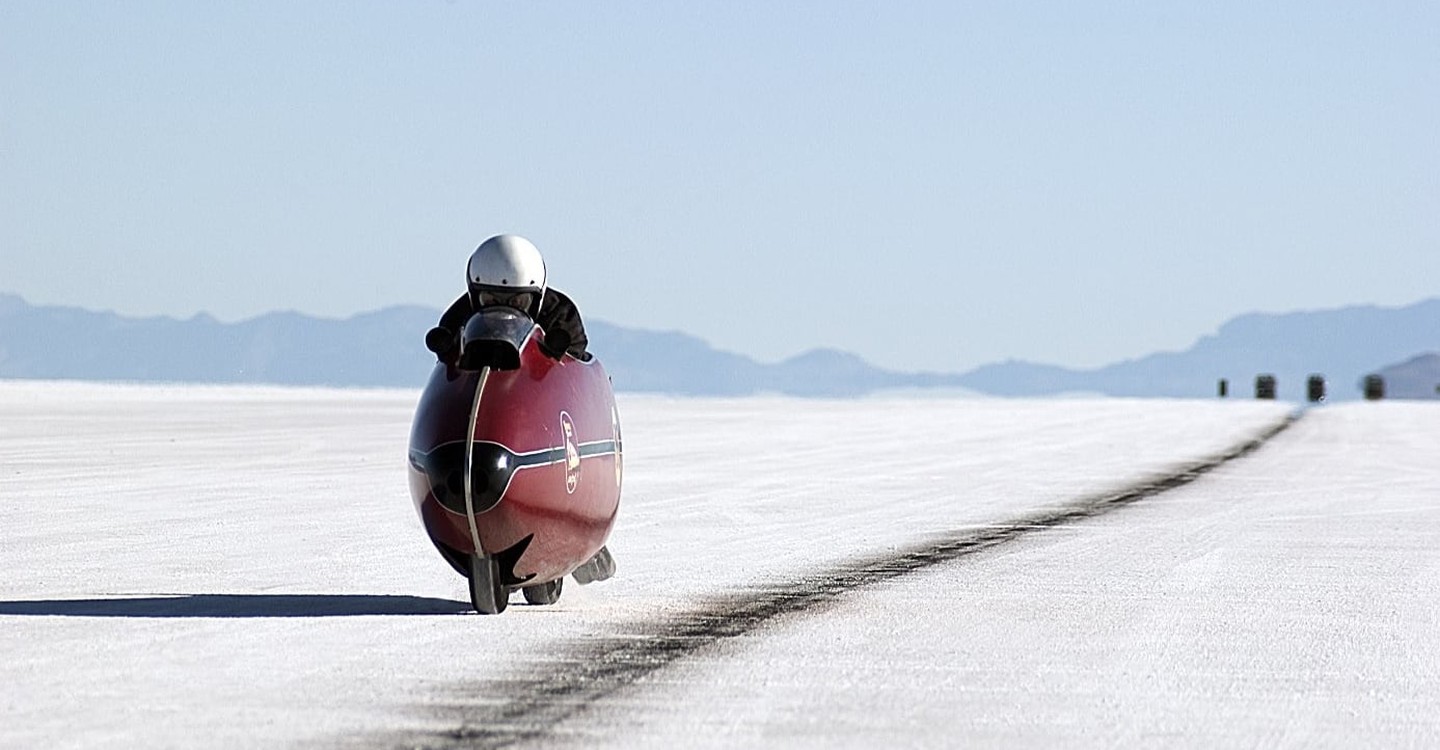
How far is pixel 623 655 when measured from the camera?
375 inches

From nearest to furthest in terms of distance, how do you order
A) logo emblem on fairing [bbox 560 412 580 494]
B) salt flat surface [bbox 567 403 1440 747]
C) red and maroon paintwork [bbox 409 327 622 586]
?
salt flat surface [bbox 567 403 1440 747] → red and maroon paintwork [bbox 409 327 622 586] → logo emblem on fairing [bbox 560 412 580 494]

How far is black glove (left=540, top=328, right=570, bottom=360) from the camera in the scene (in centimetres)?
1094

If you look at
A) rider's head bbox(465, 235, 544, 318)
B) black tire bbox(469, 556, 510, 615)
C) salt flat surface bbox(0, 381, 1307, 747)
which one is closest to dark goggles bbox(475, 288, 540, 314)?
rider's head bbox(465, 235, 544, 318)

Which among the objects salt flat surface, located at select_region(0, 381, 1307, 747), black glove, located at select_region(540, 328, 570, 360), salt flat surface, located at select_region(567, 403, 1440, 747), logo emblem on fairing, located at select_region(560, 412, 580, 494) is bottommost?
salt flat surface, located at select_region(567, 403, 1440, 747)

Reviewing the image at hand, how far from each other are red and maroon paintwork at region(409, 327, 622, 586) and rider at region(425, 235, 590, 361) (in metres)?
0.14

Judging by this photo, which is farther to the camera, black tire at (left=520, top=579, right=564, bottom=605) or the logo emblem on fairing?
black tire at (left=520, top=579, right=564, bottom=605)

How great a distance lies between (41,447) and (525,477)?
23410mm

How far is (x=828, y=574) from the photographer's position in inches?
529

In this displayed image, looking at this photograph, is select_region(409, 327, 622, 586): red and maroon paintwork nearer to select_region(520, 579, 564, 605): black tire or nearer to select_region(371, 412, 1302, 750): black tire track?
select_region(520, 579, 564, 605): black tire

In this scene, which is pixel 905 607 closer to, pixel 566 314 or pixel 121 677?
pixel 566 314

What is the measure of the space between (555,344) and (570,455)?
62cm

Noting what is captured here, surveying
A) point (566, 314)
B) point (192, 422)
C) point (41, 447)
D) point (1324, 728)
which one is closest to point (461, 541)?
point (566, 314)

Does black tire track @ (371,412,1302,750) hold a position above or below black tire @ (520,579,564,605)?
below

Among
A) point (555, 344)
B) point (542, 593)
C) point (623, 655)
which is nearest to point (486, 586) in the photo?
point (542, 593)
